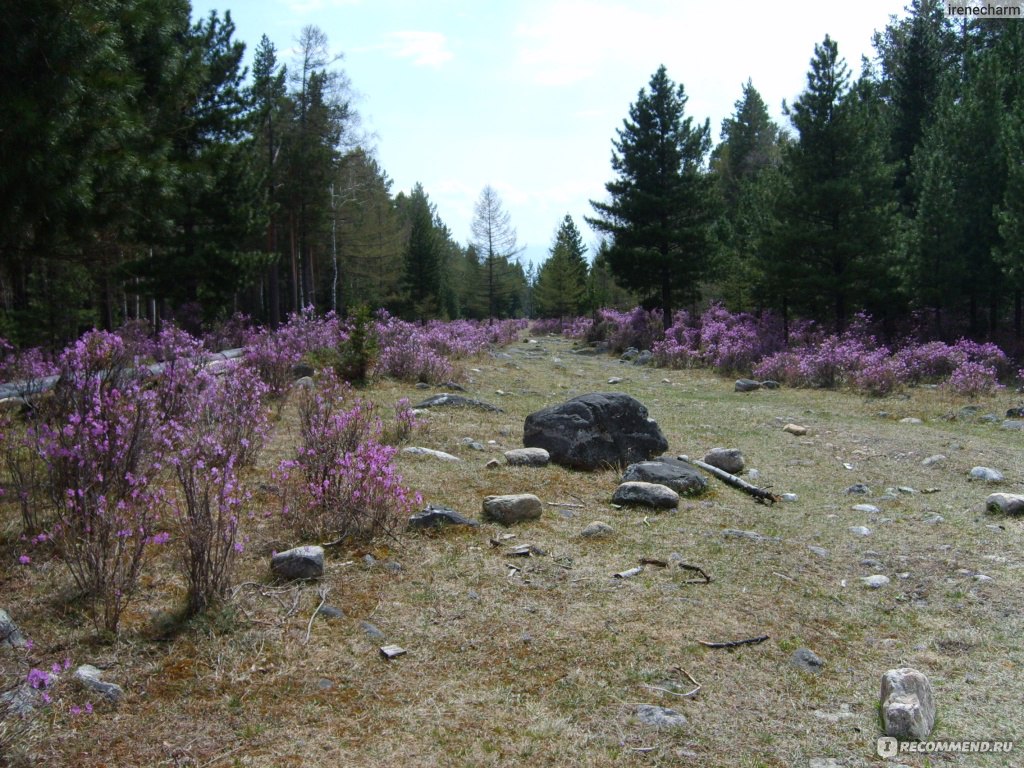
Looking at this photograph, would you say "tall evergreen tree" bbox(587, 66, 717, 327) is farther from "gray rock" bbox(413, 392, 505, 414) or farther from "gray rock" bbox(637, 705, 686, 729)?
"gray rock" bbox(637, 705, 686, 729)

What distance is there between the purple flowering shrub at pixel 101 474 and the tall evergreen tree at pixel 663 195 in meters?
23.1

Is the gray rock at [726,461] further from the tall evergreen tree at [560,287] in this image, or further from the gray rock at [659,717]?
the tall evergreen tree at [560,287]

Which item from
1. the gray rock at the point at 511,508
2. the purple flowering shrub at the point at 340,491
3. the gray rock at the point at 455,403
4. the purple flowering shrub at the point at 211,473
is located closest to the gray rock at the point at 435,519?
the purple flowering shrub at the point at 340,491

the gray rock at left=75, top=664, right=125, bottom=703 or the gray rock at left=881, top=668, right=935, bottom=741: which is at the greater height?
the gray rock at left=75, top=664, right=125, bottom=703

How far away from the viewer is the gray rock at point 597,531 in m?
5.59

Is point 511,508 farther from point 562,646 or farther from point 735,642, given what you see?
point 735,642

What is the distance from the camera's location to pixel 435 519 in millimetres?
5418

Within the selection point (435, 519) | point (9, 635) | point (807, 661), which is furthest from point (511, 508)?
point (9, 635)

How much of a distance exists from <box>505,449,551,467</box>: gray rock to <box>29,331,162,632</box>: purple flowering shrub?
3456 mm

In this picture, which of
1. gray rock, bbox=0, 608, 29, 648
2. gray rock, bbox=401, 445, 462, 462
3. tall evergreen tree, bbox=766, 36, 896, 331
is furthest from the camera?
tall evergreen tree, bbox=766, 36, 896, 331

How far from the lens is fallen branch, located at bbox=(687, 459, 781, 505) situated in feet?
22.8

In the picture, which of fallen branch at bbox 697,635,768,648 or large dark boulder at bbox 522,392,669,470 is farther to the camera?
large dark boulder at bbox 522,392,669,470

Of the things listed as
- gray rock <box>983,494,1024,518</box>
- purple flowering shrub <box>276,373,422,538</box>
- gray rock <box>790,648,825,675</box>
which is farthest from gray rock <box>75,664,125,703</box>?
gray rock <box>983,494,1024,518</box>

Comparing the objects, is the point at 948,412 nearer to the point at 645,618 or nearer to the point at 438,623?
the point at 645,618
